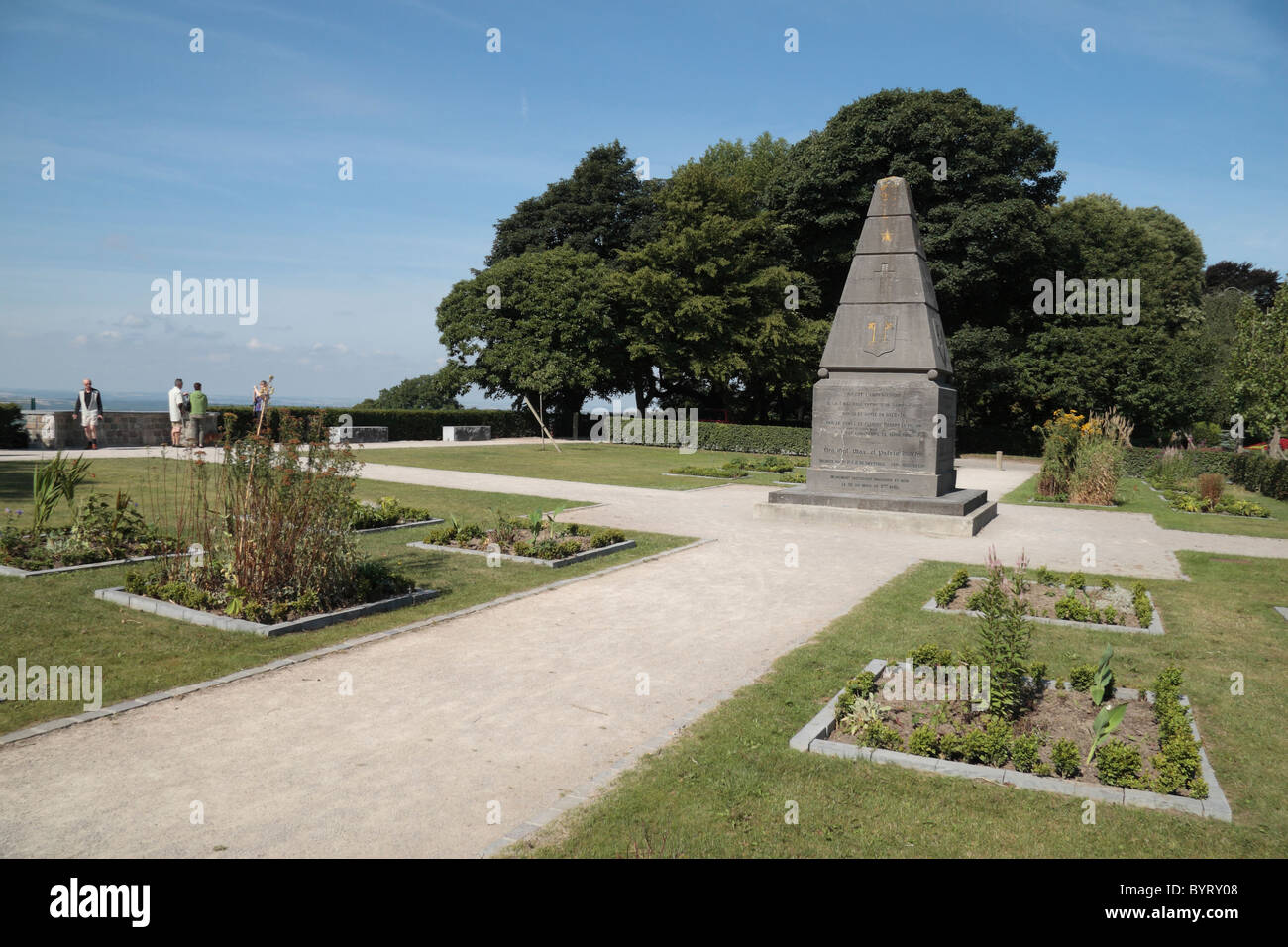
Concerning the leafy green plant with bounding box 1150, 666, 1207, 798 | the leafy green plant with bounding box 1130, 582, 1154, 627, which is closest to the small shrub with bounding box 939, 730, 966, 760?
the leafy green plant with bounding box 1150, 666, 1207, 798

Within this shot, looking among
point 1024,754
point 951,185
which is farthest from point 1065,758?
point 951,185

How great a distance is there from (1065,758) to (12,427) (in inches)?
1183

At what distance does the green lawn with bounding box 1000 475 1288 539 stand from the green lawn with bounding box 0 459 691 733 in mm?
11848

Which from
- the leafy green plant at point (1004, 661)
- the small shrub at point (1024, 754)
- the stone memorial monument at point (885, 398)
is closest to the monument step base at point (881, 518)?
the stone memorial monument at point (885, 398)

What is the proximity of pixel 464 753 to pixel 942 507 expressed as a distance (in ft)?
37.6

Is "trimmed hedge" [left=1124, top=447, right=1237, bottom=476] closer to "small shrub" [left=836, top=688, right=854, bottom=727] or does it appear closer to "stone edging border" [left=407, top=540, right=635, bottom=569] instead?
"stone edging border" [left=407, top=540, right=635, bottom=569]

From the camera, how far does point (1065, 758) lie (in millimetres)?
4660

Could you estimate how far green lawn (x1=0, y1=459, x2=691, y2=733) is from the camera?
609cm

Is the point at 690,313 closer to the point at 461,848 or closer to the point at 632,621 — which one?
the point at 632,621

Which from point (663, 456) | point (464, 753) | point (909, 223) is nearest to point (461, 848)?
point (464, 753)

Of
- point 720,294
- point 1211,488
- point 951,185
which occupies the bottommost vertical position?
point 1211,488

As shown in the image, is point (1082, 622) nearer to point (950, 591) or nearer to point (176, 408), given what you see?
point (950, 591)

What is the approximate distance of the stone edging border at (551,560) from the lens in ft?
35.2

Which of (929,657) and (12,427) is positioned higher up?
(12,427)
